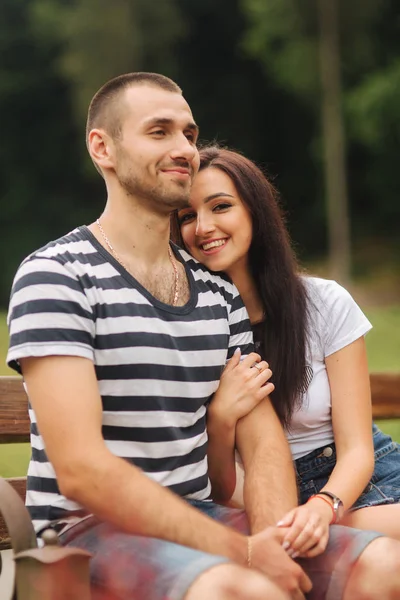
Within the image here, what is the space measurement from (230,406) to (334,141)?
812 inches

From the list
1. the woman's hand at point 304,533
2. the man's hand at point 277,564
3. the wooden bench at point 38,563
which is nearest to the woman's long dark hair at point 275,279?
the woman's hand at point 304,533

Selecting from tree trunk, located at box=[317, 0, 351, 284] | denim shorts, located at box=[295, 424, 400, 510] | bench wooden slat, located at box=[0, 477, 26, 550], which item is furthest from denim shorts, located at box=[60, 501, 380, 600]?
tree trunk, located at box=[317, 0, 351, 284]

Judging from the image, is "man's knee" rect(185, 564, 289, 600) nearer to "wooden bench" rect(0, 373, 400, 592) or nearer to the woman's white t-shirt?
the woman's white t-shirt

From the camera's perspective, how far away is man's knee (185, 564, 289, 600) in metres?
2.07

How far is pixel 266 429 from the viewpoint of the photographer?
2.81 m

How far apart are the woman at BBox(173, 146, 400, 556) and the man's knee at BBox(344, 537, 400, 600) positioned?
33 cm

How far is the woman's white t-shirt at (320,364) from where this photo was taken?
2.98m

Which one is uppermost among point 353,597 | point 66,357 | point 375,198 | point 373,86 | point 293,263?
point 373,86

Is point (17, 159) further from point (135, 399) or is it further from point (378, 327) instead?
point (135, 399)

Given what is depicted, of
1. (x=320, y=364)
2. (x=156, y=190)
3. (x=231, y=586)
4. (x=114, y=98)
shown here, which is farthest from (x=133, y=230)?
(x=231, y=586)

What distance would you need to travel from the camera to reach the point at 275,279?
3131 millimetres

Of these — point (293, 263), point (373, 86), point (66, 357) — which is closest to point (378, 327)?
point (373, 86)

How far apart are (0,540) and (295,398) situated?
3.28 ft

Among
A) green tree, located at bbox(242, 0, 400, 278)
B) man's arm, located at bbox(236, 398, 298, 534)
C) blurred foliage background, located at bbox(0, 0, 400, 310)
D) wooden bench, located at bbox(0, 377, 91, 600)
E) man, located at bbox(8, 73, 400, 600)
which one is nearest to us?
wooden bench, located at bbox(0, 377, 91, 600)
